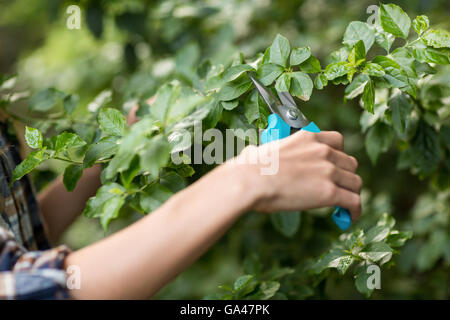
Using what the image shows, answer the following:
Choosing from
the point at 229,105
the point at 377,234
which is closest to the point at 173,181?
the point at 229,105

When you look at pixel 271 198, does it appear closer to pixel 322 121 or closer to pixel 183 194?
pixel 183 194

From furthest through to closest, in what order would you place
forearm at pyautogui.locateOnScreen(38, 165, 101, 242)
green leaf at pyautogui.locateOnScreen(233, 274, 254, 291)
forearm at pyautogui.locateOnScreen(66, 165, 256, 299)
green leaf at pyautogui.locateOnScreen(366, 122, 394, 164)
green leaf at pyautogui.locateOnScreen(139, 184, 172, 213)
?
forearm at pyautogui.locateOnScreen(38, 165, 101, 242)
green leaf at pyautogui.locateOnScreen(366, 122, 394, 164)
green leaf at pyautogui.locateOnScreen(233, 274, 254, 291)
green leaf at pyautogui.locateOnScreen(139, 184, 172, 213)
forearm at pyautogui.locateOnScreen(66, 165, 256, 299)

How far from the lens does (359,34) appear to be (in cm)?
67

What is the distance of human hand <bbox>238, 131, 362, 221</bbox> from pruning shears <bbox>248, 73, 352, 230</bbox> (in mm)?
42

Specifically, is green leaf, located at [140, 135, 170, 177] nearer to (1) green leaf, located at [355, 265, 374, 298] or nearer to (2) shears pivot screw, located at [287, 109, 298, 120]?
(2) shears pivot screw, located at [287, 109, 298, 120]

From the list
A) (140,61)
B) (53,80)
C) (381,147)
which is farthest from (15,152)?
(53,80)

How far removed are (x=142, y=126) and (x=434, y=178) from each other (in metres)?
0.76

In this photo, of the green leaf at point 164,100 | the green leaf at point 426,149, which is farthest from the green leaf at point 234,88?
the green leaf at point 426,149

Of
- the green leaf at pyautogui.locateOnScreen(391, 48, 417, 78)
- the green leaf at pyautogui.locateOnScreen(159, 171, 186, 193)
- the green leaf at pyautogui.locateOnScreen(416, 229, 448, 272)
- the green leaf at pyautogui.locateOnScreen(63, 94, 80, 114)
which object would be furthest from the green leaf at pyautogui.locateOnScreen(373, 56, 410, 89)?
the green leaf at pyautogui.locateOnScreen(416, 229, 448, 272)

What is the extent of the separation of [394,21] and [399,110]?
16 centimetres

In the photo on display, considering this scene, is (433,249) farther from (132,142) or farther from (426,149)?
(132,142)

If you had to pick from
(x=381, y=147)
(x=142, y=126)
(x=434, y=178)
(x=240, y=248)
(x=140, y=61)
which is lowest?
(x=240, y=248)

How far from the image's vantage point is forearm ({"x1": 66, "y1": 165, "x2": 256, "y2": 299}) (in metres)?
0.47

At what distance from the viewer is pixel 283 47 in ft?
2.11
